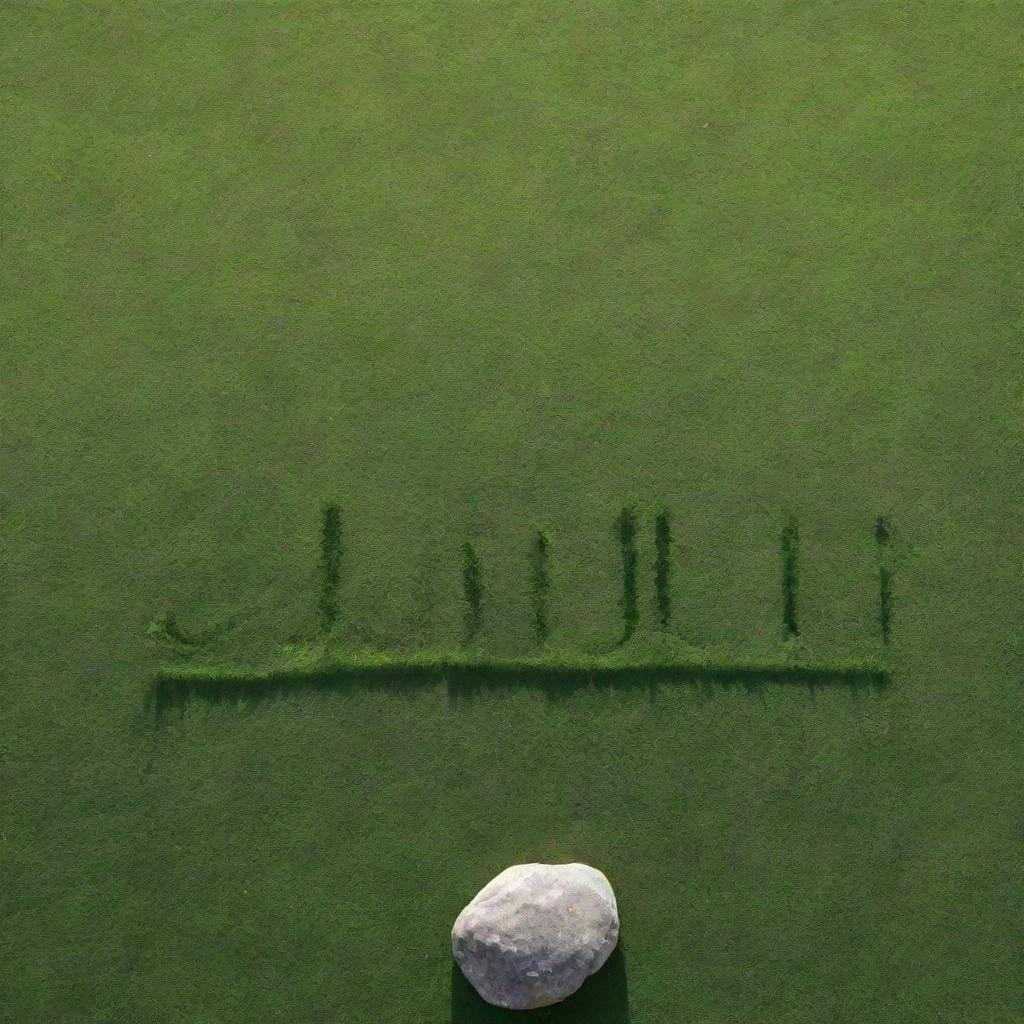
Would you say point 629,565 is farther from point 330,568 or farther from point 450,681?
point 330,568

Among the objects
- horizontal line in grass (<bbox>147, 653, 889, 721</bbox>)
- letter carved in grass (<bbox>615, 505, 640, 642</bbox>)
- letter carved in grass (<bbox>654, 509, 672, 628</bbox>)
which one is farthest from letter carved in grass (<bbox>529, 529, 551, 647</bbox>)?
letter carved in grass (<bbox>654, 509, 672, 628</bbox>)

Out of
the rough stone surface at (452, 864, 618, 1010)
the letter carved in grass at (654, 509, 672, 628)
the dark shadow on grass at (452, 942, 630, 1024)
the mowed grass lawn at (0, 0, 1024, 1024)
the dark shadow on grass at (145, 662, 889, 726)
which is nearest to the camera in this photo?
the rough stone surface at (452, 864, 618, 1010)

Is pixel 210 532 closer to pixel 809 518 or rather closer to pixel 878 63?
pixel 809 518

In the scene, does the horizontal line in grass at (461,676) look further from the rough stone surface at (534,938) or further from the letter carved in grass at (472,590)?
the rough stone surface at (534,938)

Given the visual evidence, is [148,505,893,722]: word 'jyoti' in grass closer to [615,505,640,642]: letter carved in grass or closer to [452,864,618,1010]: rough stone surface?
[615,505,640,642]: letter carved in grass

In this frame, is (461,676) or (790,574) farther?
(790,574)

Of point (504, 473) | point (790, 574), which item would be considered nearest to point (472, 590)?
point (504, 473)

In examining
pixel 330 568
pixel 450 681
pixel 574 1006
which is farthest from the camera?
pixel 330 568

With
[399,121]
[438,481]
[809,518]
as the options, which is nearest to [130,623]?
[438,481]

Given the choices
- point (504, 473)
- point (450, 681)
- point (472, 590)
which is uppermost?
point (504, 473)
